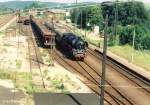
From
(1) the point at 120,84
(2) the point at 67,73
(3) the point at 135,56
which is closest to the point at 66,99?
(1) the point at 120,84

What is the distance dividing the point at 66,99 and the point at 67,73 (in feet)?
36.9

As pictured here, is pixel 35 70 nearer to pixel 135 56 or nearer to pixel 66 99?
pixel 66 99

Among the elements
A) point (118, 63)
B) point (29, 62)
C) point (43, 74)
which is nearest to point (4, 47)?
point (29, 62)

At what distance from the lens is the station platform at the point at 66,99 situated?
27.4 m

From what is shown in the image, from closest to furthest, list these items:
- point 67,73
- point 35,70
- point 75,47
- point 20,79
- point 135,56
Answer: point 20,79 < point 67,73 < point 35,70 < point 75,47 < point 135,56

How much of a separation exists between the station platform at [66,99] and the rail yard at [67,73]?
64 centimetres

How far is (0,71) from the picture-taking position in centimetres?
3856

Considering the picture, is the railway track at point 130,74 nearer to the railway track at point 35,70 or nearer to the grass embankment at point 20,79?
the railway track at point 35,70

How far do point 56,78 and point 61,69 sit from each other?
5.14 metres

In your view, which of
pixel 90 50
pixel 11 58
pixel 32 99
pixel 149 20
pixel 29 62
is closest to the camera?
pixel 32 99

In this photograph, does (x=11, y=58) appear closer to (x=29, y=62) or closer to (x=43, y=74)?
(x=29, y=62)

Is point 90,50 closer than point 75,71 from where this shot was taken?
No

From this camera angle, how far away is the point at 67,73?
39.7 meters

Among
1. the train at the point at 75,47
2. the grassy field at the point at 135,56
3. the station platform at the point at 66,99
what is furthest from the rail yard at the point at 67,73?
the grassy field at the point at 135,56
